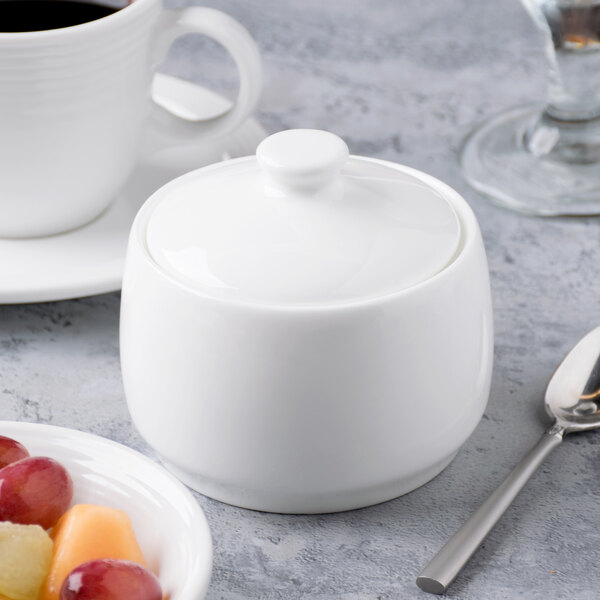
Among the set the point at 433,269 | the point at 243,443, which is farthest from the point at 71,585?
the point at 433,269

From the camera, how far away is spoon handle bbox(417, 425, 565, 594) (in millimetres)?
528

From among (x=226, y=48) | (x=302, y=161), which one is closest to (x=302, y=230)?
(x=302, y=161)

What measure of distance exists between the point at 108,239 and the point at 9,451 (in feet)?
1.02

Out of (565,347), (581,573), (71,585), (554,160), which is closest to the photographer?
(71,585)

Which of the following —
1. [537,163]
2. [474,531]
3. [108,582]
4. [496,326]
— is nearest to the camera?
[108,582]

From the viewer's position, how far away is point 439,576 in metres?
0.53

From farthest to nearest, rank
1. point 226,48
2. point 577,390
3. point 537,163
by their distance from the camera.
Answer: point 537,163
point 226,48
point 577,390

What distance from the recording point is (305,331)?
50cm

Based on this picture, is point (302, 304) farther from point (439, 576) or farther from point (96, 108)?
point (96, 108)

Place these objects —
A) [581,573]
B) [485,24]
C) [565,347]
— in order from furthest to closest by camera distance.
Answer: [485,24], [565,347], [581,573]

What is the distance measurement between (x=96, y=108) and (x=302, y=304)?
334mm

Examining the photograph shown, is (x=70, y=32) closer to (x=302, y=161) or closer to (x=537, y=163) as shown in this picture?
(x=302, y=161)

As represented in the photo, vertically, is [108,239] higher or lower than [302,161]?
lower

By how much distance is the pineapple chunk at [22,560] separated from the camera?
0.46 metres
